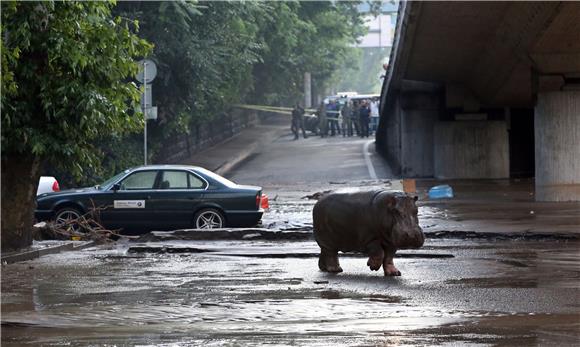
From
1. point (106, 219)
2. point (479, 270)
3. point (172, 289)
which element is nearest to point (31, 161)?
point (106, 219)

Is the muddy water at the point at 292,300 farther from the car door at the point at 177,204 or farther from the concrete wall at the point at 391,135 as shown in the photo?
the concrete wall at the point at 391,135

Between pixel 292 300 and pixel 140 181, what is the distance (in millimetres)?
10530

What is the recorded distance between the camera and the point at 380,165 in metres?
42.9

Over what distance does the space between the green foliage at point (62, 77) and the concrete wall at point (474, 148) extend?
2001 centimetres

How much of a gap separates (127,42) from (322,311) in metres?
7.60

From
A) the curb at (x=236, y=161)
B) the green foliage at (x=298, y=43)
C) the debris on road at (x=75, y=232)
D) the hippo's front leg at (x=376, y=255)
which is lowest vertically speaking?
the curb at (x=236, y=161)

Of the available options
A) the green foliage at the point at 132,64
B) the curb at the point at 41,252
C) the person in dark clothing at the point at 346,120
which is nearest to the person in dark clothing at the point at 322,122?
the person in dark clothing at the point at 346,120

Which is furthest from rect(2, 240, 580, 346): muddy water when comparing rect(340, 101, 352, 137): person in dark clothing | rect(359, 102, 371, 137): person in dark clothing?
rect(340, 101, 352, 137): person in dark clothing

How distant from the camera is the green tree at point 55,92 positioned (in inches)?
667

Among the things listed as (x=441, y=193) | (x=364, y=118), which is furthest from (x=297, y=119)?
(x=441, y=193)

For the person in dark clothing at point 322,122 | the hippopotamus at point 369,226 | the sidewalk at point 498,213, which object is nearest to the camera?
the hippopotamus at point 369,226

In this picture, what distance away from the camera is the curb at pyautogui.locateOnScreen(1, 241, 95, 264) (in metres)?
Answer: 17.3

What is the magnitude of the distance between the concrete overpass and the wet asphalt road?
696 centimetres

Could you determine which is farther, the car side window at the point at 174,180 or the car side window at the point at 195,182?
the car side window at the point at 174,180
